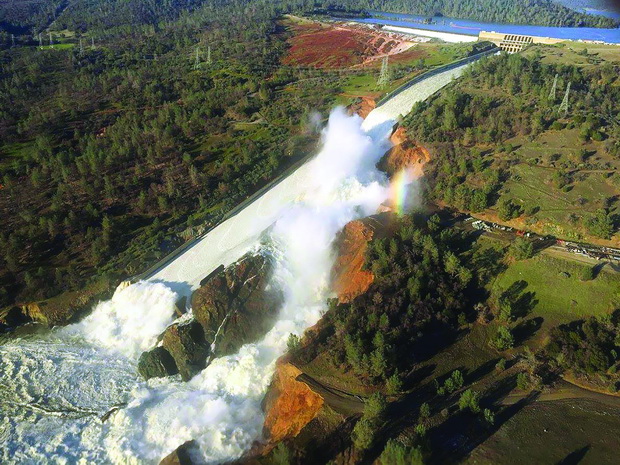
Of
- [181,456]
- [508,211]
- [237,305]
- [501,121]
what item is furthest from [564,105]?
[181,456]

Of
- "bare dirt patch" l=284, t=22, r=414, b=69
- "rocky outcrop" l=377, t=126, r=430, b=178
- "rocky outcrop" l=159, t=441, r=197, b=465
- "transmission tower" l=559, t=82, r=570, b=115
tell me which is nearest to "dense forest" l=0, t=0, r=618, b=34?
"bare dirt patch" l=284, t=22, r=414, b=69

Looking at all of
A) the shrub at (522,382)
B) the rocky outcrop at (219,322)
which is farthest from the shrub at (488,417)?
the rocky outcrop at (219,322)

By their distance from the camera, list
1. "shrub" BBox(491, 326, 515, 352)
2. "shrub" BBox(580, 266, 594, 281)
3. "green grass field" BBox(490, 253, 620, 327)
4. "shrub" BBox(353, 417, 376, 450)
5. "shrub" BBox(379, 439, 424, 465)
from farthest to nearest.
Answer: "shrub" BBox(580, 266, 594, 281) < "green grass field" BBox(490, 253, 620, 327) < "shrub" BBox(491, 326, 515, 352) < "shrub" BBox(353, 417, 376, 450) < "shrub" BBox(379, 439, 424, 465)

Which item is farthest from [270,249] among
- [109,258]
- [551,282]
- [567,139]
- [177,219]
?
[567,139]

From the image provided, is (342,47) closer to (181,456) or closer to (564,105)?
(564,105)

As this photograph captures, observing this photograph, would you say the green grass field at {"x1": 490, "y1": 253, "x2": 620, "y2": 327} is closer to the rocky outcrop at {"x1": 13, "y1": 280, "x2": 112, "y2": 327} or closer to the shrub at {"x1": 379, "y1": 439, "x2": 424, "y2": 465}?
the shrub at {"x1": 379, "y1": 439, "x2": 424, "y2": 465}

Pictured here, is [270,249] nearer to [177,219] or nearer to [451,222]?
[177,219]
